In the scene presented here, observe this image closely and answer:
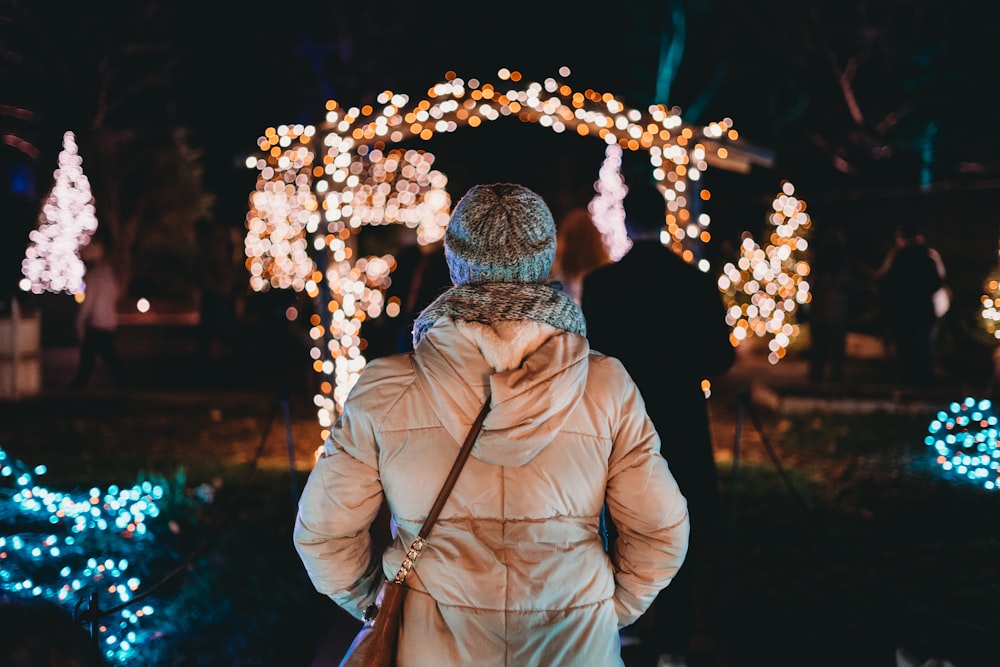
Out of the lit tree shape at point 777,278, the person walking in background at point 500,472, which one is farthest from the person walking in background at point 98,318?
the person walking in background at point 500,472

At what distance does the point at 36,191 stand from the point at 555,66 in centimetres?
1557

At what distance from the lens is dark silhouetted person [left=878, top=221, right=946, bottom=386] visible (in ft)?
34.1

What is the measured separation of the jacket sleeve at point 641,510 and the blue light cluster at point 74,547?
2784 millimetres

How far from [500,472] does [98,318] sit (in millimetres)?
→ 10440

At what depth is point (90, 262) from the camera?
10906mm

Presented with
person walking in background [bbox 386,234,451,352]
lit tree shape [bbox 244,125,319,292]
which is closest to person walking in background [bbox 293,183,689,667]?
person walking in background [bbox 386,234,451,352]

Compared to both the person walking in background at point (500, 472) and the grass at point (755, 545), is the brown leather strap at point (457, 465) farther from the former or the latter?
the grass at point (755, 545)

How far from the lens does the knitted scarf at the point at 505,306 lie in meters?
1.97

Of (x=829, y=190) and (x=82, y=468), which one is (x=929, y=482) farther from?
(x=829, y=190)

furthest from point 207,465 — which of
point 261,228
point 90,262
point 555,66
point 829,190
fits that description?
point 555,66

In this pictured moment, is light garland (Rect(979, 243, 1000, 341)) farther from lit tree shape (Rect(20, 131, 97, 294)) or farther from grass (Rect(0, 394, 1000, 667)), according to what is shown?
lit tree shape (Rect(20, 131, 97, 294))

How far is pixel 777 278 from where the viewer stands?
39.0ft

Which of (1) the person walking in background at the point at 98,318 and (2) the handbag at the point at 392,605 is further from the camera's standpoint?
(1) the person walking in background at the point at 98,318

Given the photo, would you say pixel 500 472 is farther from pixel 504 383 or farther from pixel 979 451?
pixel 979 451
